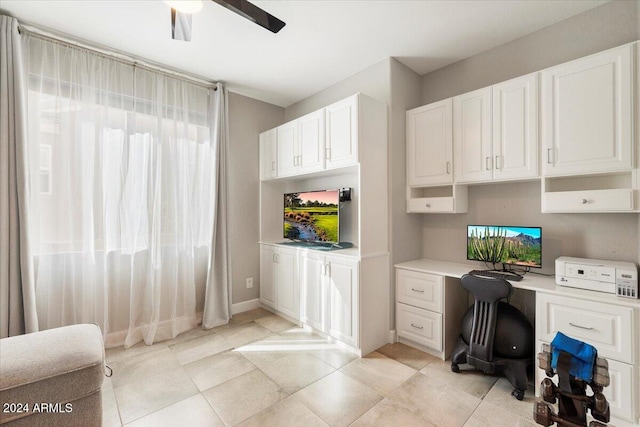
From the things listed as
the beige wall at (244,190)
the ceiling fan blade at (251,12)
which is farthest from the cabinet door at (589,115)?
the beige wall at (244,190)

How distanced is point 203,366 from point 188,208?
158 centimetres

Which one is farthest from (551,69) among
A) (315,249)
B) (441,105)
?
(315,249)

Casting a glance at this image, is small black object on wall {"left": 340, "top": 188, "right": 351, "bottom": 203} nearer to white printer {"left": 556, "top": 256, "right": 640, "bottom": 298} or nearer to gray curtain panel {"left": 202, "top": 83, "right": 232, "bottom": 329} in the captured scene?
gray curtain panel {"left": 202, "top": 83, "right": 232, "bottom": 329}

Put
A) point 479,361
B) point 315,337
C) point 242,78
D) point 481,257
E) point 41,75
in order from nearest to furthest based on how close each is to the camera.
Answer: point 479,361 < point 41,75 < point 481,257 < point 315,337 < point 242,78

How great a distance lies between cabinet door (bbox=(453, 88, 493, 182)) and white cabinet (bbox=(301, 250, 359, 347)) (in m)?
1.31

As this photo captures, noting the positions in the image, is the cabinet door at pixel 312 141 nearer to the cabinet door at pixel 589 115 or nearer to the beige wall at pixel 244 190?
the beige wall at pixel 244 190

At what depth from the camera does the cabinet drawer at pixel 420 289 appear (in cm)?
242

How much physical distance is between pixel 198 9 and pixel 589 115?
8.51 ft

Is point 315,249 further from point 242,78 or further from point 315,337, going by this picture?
point 242,78

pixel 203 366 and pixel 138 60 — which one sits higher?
pixel 138 60

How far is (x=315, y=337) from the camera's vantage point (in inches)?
111

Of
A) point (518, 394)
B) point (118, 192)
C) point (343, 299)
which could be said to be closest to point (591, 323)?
point (518, 394)

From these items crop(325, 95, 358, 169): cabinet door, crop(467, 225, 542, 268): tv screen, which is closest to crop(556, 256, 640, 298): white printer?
crop(467, 225, 542, 268): tv screen

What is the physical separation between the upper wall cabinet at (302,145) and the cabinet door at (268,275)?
3.35 ft
